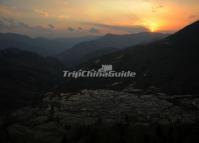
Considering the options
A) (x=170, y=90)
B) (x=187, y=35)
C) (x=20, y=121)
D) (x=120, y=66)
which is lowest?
(x=20, y=121)

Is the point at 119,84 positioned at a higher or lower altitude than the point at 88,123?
higher

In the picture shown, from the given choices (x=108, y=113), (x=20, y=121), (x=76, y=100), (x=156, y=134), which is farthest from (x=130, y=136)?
(x=76, y=100)

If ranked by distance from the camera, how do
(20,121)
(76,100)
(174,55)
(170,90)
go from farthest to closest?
(174,55) → (170,90) → (76,100) → (20,121)

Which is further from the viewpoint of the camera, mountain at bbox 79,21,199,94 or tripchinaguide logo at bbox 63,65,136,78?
tripchinaguide logo at bbox 63,65,136,78

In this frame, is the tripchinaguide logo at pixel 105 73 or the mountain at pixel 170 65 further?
the tripchinaguide logo at pixel 105 73

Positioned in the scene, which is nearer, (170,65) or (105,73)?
(170,65)

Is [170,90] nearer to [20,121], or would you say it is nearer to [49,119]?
[49,119]

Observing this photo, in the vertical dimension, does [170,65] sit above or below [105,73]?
above

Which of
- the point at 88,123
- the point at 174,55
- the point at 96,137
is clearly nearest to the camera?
the point at 96,137
